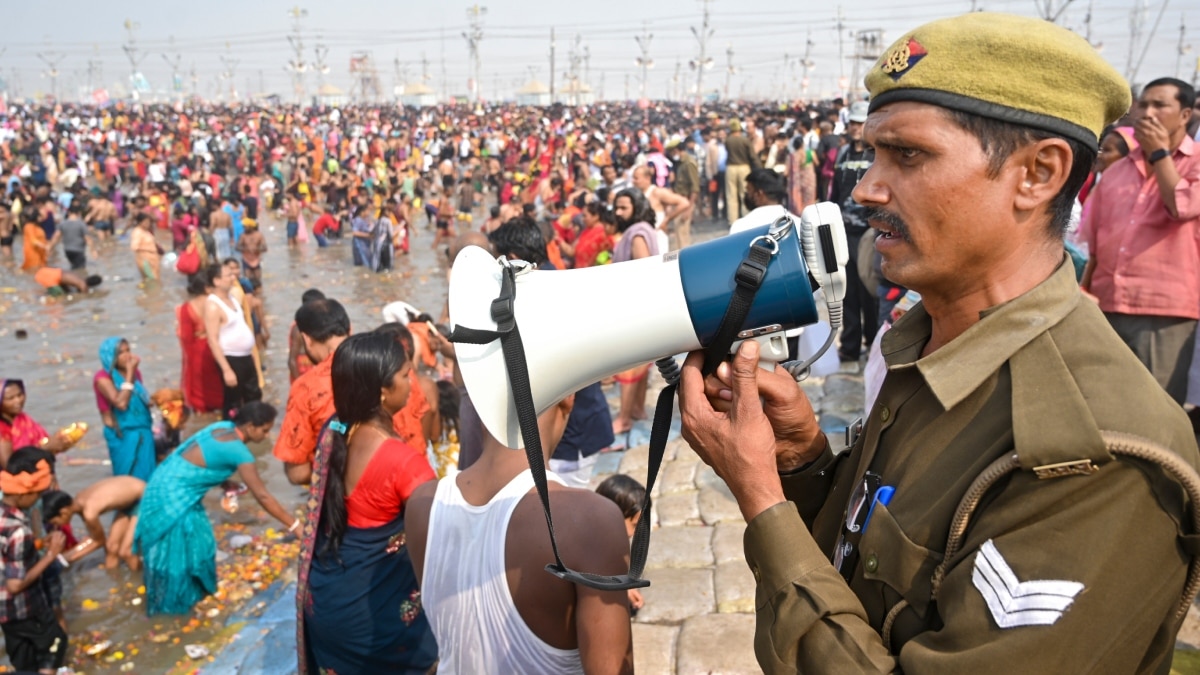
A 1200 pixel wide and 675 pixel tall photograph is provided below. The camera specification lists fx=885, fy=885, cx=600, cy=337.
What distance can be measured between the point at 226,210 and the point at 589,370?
50.1 ft

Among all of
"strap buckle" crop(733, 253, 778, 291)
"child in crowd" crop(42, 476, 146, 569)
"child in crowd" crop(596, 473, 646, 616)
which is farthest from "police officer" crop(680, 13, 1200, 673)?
"child in crowd" crop(42, 476, 146, 569)

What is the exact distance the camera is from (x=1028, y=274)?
1.26 metres

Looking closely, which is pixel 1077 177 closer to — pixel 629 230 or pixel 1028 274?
pixel 1028 274

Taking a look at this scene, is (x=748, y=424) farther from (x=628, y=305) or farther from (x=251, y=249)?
(x=251, y=249)

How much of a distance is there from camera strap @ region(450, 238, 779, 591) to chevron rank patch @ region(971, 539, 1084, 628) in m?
0.53

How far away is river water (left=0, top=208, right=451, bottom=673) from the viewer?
5.18 metres

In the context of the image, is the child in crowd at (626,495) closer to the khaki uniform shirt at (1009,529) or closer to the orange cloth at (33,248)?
the khaki uniform shirt at (1009,529)

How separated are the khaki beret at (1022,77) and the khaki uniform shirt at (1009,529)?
Result: 0.22 meters

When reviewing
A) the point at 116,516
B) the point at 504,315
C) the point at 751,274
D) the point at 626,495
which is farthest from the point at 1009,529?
the point at 116,516

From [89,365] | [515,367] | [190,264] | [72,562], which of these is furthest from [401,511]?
[190,264]

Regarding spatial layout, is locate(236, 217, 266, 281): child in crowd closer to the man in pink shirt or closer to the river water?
the river water

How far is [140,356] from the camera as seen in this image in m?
11.0

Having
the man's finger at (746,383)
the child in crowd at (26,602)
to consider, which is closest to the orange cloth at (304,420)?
the child in crowd at (26,602)

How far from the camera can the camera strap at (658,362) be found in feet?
4.67
